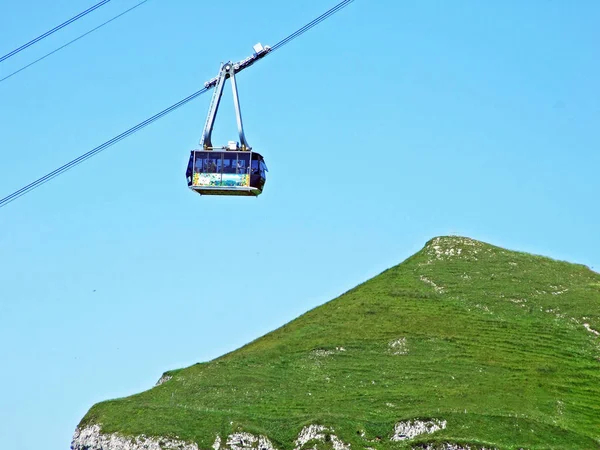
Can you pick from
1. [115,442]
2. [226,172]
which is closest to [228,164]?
[226,172]

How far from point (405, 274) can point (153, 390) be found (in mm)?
41136

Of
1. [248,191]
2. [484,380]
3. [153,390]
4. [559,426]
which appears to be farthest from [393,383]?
[248,191]

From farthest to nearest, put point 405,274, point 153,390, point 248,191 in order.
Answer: point 405,274 → point 153,390 → point 248,191

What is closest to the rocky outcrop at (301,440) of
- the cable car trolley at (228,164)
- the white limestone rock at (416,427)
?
the white limestone rock at (416,427)

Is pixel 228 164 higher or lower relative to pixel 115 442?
higher

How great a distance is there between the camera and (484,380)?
403 feet

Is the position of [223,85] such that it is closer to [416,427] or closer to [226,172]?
[226,172]

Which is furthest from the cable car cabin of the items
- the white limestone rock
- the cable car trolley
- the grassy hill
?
the white limestone rock

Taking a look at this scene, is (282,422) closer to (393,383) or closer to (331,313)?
(393,383)

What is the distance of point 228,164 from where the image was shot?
66125 mm

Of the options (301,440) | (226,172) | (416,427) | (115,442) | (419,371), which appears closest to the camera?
(226,172)

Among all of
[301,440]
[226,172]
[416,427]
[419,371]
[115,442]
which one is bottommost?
[416,427]

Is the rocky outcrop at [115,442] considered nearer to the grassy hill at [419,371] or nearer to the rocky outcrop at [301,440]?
the rocky outcrop at [301,440]

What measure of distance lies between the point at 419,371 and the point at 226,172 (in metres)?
65.8
